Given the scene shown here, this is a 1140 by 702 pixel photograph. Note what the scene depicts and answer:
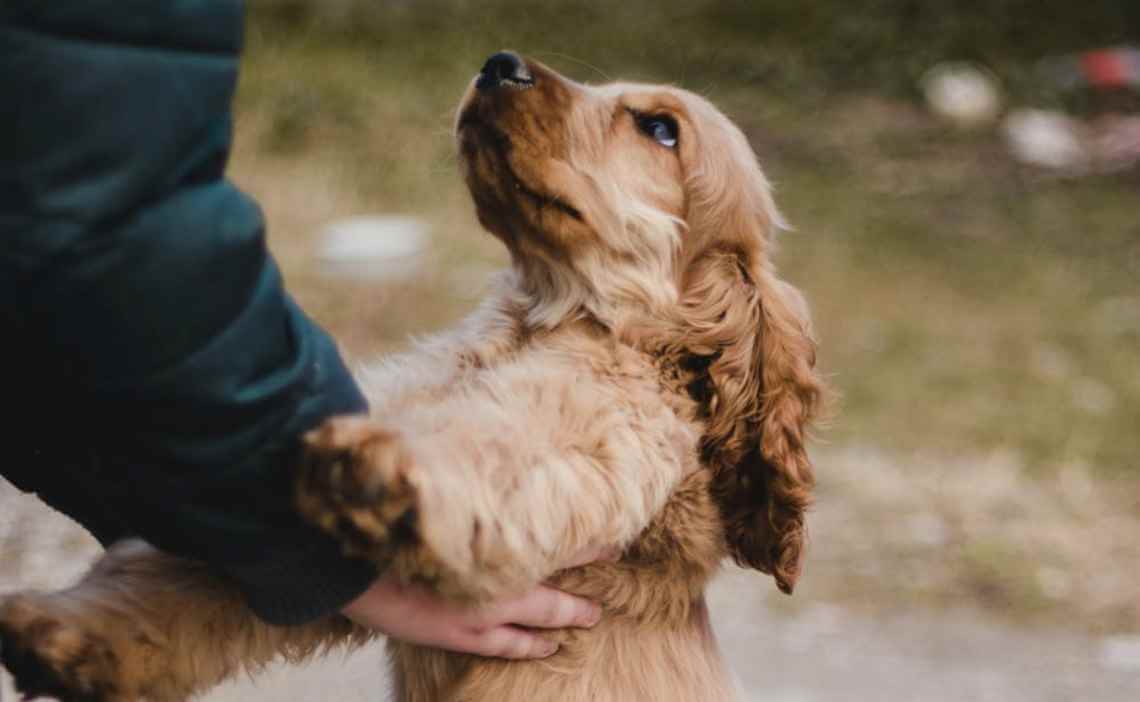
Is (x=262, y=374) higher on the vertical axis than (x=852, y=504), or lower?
higher

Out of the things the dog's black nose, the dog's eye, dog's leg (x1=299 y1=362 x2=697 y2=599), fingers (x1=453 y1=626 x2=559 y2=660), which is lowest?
fingers (x1=453 y1=626 x2=559 y2=660)

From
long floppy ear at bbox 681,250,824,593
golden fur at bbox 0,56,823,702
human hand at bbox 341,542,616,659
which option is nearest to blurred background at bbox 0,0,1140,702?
long floppy ear at bbox 681,250,824,593

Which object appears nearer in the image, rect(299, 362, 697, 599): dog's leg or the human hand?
rect(299, 362, 697, 599): dog's leg

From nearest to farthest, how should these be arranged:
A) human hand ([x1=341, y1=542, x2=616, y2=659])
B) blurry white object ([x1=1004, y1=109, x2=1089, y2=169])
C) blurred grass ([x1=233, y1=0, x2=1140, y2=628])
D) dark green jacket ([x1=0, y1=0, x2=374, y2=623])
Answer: dark green jacket ([x1=0, y1=0, x2=374, y2=623]) → human hand ([x1=341, y1=542, x2=616, y2=659]) → blurred grass ([x1=233, y1=0, x2=1140, y2=628]) → blurry white object ([x1=1004, y1=109, x2=1089, y2=169])

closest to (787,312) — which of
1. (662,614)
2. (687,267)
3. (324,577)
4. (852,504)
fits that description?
(687,267)

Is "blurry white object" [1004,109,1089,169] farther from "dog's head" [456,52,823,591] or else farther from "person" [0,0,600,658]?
"person" [0,0,600,658]

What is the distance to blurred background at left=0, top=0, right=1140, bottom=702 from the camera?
542 centimetres

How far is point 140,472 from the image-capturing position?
182 cm

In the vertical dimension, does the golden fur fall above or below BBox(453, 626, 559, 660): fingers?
above

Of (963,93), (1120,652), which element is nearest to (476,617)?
(1120,652)

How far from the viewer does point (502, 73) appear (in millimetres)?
2930

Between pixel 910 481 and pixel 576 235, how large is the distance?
13.5 ft

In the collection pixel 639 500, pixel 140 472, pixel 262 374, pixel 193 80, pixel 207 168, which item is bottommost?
pixel 639 500

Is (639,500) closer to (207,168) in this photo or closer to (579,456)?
(579,456)
